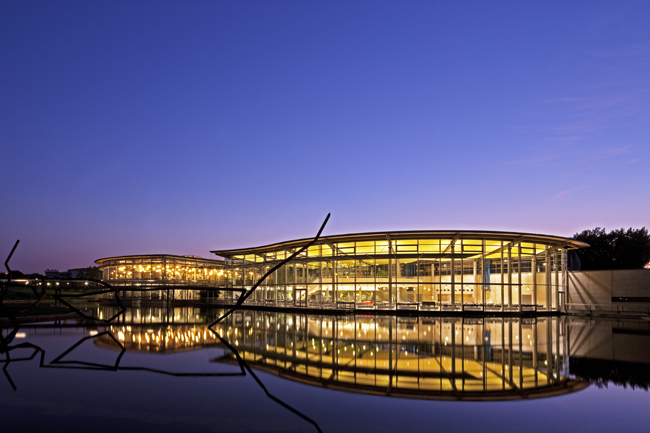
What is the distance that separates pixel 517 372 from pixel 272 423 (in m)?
7.23

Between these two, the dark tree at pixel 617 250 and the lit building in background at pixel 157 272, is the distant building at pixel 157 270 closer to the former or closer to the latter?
the lit building in background at pixel 157 272

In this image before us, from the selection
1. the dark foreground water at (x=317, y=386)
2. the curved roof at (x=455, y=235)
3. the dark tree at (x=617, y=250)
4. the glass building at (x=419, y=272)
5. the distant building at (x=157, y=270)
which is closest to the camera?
the dark foreground water at (x=317, y=386)

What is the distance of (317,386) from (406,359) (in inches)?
175

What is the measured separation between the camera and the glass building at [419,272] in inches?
Answer: 1522

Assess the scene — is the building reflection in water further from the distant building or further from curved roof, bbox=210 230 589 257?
the distant building

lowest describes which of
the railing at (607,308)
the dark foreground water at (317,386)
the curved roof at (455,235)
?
the railing at (607,308)

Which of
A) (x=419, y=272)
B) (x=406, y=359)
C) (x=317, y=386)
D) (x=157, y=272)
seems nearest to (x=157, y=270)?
(x=157, y=272)

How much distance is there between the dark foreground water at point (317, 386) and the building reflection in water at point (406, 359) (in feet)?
0.15

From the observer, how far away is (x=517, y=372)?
38.3 ft

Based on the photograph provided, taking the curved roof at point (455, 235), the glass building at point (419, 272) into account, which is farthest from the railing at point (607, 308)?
the curved roof at point (455, 235)

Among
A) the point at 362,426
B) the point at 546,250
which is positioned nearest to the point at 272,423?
the point at 362,426

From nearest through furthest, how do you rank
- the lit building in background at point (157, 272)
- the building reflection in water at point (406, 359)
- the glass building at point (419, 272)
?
the building reflection in water at point (406, 359) < the glass building at point (419, 272) < the lit building in background at point (157, 272)

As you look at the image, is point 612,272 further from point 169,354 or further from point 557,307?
point 169,354

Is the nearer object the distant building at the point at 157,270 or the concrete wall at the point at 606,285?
the concrete wall at the point at 606,285
